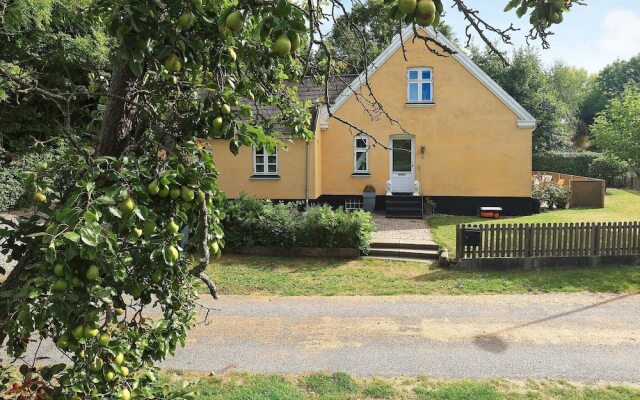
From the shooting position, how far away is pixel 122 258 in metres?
2.01

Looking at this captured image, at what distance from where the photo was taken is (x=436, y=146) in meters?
19.6

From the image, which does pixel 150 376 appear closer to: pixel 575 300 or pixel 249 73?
pixel 249 73

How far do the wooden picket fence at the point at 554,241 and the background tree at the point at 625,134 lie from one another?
22406 millimetres

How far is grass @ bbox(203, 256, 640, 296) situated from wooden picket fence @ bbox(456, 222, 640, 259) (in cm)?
53

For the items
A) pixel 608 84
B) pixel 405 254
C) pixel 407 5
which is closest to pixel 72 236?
pixel 407 5

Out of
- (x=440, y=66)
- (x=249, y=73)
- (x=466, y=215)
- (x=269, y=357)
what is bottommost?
(x=269, y=357)

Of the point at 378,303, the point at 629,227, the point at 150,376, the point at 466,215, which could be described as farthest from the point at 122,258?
the point at 466,215

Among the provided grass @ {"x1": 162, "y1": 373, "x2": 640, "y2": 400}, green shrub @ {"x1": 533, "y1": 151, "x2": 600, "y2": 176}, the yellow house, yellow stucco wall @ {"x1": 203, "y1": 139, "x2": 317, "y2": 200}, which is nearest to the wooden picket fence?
grass @ {"x1": 162, "y1": 373, "x2": 640, "y2": 400}

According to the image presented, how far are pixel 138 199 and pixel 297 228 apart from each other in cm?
1098

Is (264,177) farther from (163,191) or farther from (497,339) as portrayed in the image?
(163,191)

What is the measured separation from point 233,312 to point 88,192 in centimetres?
703

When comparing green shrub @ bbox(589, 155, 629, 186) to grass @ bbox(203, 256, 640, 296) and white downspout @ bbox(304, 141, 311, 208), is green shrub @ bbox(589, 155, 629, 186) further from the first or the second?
grass @ bbox(203, 256, 640, 296)

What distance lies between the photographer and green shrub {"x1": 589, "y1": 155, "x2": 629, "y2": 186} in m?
35.3

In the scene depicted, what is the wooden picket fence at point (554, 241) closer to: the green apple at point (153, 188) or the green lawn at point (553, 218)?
the green lawn at point (553, 218)
